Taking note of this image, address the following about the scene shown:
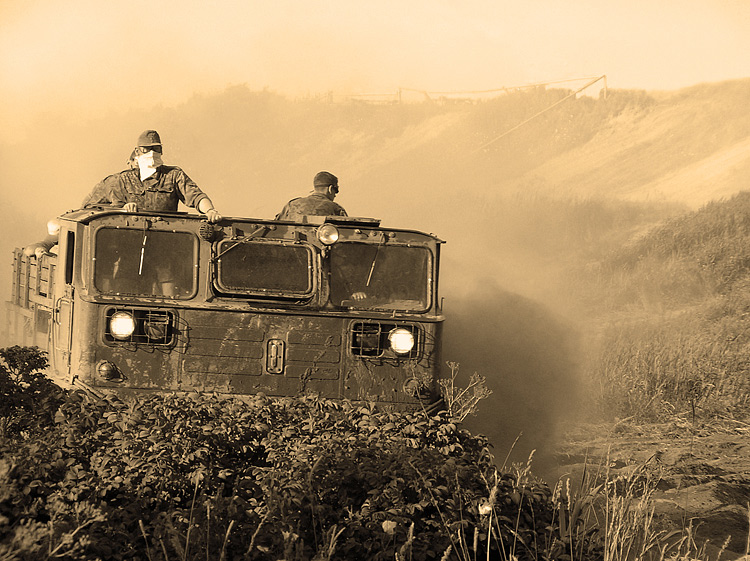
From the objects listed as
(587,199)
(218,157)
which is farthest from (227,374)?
(218,157)

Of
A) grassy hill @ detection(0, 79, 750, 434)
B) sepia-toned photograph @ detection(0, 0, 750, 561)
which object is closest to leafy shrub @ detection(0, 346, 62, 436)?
sepia-toned photograph @ detection(0, 0, 750, 561)

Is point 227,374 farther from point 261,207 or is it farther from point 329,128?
point 329,128

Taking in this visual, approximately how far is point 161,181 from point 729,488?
557 centimetres

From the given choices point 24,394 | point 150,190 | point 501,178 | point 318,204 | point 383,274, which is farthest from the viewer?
point 501,178

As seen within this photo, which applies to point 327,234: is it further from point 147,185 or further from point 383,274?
point 147,185

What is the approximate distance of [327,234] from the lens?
332 inches

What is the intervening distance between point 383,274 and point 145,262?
180cm

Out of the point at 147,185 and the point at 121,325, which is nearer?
the point at 121,325

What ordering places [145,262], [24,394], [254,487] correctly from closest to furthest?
1. [254,487]
2. [24,394]
3. [145,262]

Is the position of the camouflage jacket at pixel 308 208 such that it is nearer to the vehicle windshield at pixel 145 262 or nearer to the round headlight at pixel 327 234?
the round headlight at pixel 327 234

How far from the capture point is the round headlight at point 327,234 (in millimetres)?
8430

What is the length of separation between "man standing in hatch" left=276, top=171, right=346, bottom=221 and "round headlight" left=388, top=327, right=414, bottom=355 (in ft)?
5.73

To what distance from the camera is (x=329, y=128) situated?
47500mm

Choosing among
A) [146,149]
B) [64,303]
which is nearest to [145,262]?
[64,303]
